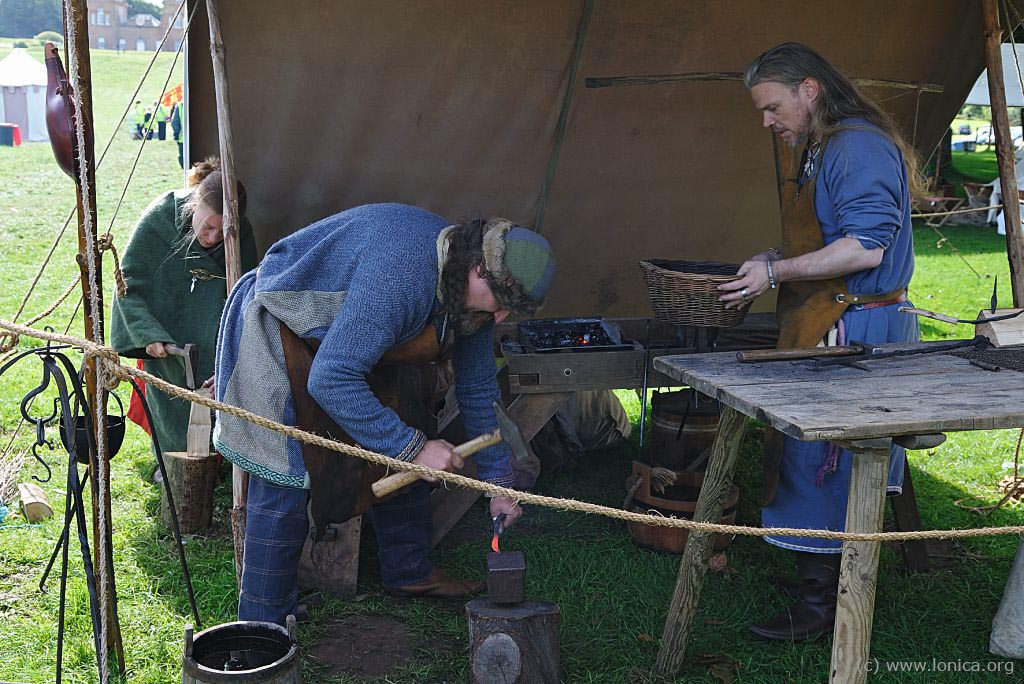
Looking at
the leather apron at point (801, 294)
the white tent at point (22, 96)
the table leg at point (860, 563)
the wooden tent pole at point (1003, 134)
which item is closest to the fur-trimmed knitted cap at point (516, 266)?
the table leg at point (860, 563)

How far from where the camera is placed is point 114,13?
18.9 m

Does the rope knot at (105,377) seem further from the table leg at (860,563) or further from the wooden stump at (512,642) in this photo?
the table leg at (860,563)

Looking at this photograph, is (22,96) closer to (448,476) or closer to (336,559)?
(336,559)

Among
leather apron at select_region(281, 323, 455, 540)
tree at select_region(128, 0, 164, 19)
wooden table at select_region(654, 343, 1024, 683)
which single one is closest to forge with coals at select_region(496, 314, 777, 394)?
leather apron at select_region(281, 323, 455, 540)

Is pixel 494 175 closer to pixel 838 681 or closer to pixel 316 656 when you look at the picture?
pixel 316 656

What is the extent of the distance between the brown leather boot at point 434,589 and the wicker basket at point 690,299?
1.18 metres

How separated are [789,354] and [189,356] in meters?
2.30

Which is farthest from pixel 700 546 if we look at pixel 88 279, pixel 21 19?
pixel 21 19

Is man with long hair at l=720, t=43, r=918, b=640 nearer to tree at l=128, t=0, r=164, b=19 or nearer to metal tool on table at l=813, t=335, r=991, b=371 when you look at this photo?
metal tool on table at l=813, t=335, r=991, b=371

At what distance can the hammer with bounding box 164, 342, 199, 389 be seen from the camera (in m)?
3.73

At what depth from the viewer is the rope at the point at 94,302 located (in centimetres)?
232

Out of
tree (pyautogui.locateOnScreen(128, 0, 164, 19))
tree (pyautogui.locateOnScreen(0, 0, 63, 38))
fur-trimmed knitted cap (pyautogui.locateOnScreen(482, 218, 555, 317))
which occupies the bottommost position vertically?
fur-trimmed knitted cap (pyautogui.locateOnScreen(482, 218, 555, 317))

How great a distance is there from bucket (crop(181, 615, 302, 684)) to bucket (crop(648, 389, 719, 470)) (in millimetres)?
1973

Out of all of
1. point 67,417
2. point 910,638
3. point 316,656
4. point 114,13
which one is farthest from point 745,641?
point 114,13
